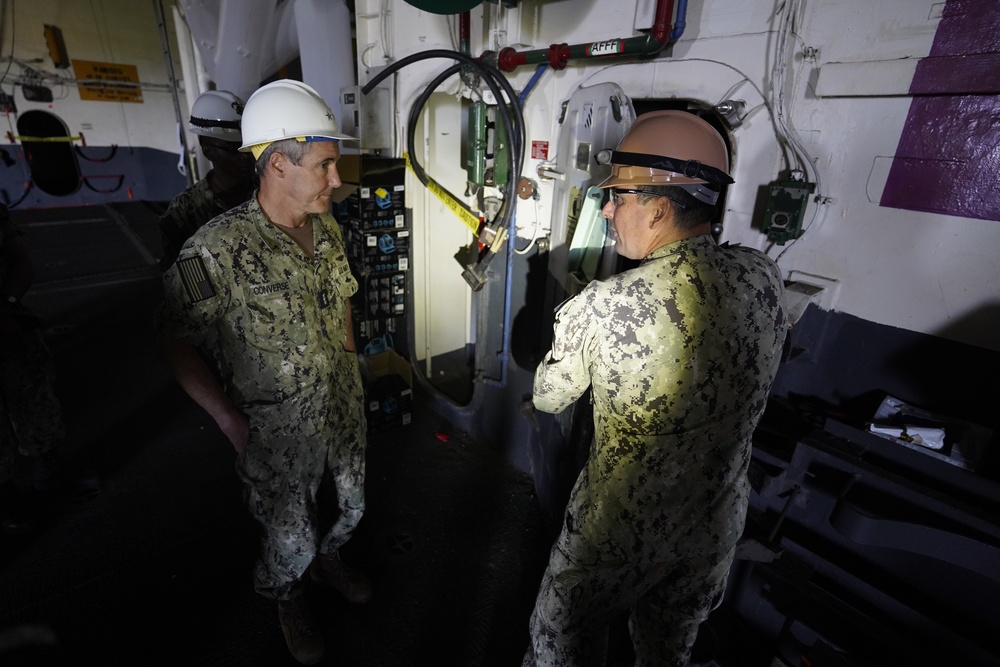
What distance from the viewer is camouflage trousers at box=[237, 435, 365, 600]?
170 cm

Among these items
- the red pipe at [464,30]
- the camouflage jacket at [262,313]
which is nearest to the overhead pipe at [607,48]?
the red pipe at [464,30]

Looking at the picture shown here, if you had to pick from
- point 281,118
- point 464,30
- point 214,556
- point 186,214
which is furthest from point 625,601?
point 186,214

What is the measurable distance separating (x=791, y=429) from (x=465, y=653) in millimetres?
1617

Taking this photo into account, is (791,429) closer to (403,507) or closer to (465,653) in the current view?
(465,653)

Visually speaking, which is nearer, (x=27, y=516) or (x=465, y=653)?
(x=465, y=653)

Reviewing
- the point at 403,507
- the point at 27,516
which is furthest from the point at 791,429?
the point at 27,516

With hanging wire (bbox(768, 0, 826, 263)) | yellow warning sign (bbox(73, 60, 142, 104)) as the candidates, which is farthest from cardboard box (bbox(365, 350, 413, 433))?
yellow warning sign (bbox(73, 60, 142, 104))

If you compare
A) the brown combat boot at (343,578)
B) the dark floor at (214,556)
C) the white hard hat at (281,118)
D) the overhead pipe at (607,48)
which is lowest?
the dark floor at (214,556)

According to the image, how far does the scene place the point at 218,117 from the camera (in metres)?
2.98

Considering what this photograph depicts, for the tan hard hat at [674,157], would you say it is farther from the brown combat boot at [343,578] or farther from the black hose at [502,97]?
the brown combat boot at [343,578]

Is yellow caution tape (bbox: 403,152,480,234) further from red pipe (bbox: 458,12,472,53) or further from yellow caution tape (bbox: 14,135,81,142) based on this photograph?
yellow caution tape (bbox: 14,135,81,142)

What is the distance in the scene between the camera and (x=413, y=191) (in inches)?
126

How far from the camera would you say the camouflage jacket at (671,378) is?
A: 1169mm

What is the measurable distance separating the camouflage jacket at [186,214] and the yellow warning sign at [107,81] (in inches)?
345
